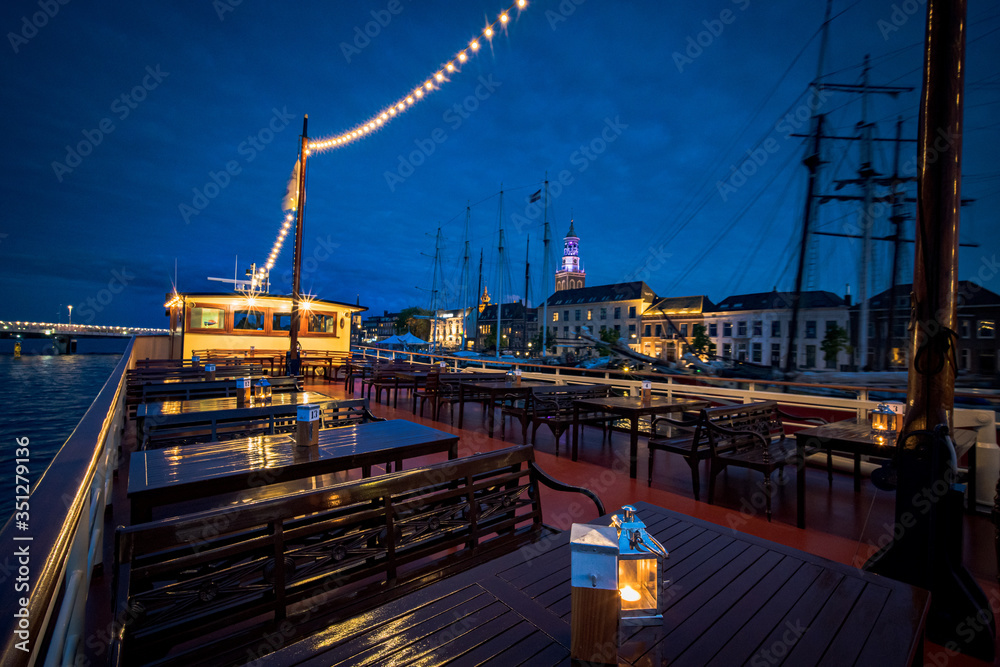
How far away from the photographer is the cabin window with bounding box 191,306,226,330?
1479 centimetres

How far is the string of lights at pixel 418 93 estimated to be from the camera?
21.1 feet

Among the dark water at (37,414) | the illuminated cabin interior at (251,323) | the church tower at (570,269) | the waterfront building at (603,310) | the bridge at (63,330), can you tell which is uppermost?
the church tower at (570,269)

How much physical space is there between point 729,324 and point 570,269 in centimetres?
3775

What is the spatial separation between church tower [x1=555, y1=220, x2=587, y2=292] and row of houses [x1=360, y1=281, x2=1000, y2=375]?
28.6 ft

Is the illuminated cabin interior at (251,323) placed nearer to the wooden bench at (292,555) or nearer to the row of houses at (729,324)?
the wooden bench at (292,555)

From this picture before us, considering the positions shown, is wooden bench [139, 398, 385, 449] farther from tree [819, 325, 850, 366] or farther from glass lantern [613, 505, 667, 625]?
tree [819, 325, 850, 366]

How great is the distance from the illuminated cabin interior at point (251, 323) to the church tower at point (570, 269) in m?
70.2

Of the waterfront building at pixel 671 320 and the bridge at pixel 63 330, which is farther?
the bridge at pixel 63 330

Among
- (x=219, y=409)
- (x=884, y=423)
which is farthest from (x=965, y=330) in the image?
(x=219, y=409)

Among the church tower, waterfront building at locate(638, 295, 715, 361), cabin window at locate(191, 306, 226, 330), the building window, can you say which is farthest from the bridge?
the building window

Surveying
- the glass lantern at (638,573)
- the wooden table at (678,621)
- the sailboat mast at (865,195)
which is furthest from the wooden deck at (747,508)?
the sailboat mast at (865,195)

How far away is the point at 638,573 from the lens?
1356 millimetres

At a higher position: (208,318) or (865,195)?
(865,195)

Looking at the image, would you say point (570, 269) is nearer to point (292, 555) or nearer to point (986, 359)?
point (986, 359)
